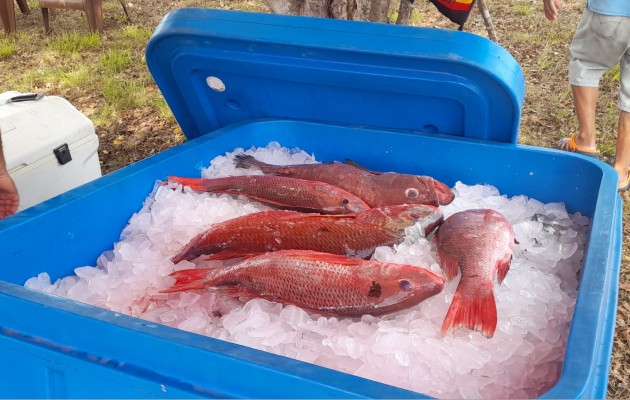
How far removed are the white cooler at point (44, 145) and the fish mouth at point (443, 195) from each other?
66.8 inches

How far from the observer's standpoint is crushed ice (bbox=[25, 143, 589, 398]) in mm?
1289

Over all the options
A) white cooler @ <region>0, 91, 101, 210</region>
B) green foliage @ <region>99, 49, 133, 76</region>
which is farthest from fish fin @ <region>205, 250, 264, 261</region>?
green foliage @ <region>99, 49, 133, 76</region>

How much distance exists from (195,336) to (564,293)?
104 centimetres

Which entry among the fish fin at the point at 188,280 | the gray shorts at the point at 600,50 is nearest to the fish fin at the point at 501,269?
the fish fin at the point at 188,280

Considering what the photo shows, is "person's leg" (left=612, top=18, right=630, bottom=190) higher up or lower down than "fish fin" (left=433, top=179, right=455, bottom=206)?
lower down

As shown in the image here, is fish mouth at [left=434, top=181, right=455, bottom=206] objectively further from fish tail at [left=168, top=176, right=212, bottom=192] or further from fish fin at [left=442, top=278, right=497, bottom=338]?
fish tail at [left=168, top=176, right=212, bottom=192]

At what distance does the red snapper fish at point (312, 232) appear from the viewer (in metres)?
1.67

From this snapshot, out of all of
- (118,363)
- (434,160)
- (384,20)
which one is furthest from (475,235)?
(384,20)

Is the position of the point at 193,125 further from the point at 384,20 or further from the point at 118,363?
the point at 118,363

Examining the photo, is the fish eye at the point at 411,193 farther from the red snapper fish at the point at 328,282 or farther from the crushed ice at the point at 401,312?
the red snapper fish at the point at 328,282

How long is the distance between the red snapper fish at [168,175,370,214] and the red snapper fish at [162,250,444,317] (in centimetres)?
38

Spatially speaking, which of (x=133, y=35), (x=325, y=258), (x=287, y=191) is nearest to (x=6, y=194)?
(x=287, y=191)

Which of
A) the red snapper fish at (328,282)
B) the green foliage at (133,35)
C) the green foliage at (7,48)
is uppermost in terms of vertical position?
the red snapper fish at (328,282)

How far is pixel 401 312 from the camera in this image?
57.9 inches
